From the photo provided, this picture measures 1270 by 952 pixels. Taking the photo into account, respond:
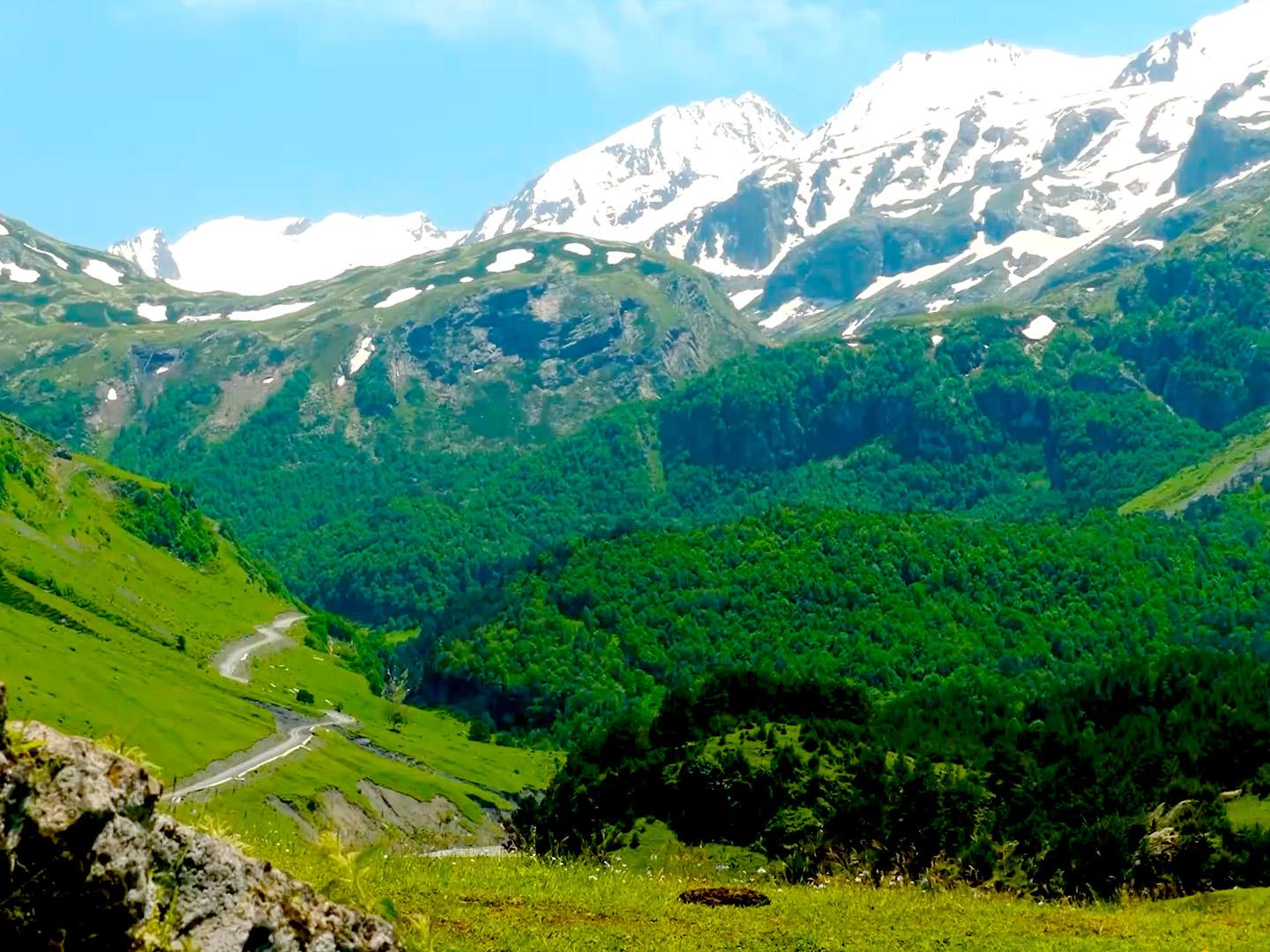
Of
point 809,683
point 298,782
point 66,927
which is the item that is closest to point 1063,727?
point 809,683

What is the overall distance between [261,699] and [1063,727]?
141m

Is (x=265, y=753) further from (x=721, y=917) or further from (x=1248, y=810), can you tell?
(x=721, y=917)

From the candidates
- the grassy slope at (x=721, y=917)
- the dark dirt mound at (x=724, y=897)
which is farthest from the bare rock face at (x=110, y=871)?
the dark dirt mound at (x=724, y=897)

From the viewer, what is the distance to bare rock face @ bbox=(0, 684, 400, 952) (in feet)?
37.7

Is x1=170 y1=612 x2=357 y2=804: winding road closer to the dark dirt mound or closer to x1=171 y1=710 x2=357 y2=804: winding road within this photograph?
x1=171 y1=710 x2=357 y2=804: winding road

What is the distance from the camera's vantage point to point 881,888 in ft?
102

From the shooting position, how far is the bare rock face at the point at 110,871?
11484 mm

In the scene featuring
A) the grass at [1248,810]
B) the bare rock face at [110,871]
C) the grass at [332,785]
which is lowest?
the grass at [332,785]

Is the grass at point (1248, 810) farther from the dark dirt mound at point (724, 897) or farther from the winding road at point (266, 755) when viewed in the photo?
the winding road at point (266, 755)

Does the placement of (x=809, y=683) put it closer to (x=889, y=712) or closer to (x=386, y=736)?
(x=889, y=712)

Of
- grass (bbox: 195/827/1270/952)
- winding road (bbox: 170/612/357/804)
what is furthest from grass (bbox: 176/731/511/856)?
grass (bbox: 195/827/1270/952)

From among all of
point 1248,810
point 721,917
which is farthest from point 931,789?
point 721,917

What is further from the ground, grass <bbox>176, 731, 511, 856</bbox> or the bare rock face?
the bare rock face

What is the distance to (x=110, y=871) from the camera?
1209cm
